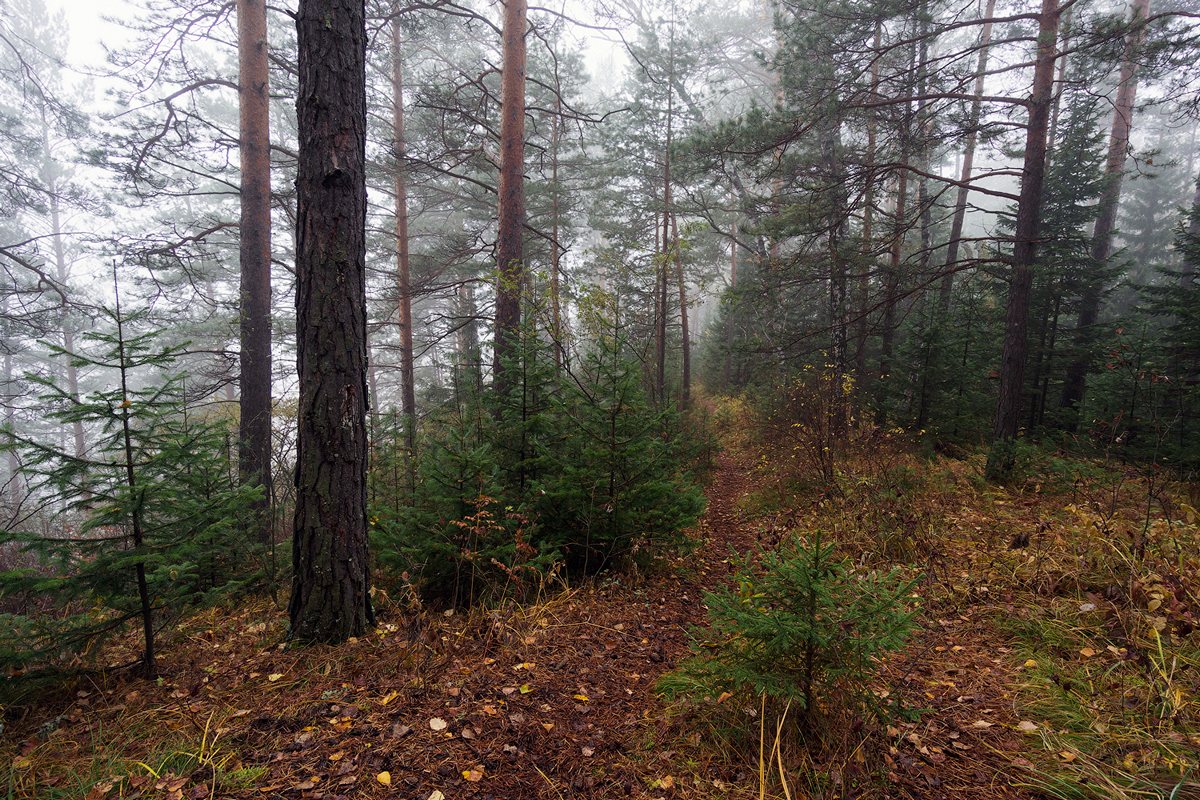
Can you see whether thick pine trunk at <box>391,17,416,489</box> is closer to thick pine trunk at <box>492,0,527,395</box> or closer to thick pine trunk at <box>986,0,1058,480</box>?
thick pine trunk at <box>492,0,527,395</box>

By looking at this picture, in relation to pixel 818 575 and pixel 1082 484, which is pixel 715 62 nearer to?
pixel 1082 484

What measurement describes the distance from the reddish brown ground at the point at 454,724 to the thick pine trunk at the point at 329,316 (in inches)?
18.0

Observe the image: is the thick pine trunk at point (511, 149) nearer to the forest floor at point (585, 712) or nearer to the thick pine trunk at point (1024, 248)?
the forest floor at point (585, 712)

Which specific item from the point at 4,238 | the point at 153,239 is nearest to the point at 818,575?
Result: the point at 153,239

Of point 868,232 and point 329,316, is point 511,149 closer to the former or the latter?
point 329,316

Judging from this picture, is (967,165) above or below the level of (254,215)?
above

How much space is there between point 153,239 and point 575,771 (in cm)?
910

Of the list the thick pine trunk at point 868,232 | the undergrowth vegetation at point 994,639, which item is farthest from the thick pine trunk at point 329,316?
the thick pine trunk at point 868,232

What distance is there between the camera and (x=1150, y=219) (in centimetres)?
2109

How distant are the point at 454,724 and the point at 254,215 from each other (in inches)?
316

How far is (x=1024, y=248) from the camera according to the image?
713 cm

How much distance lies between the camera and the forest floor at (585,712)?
2.07m

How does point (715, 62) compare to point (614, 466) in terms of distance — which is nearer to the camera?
point (614, 466)

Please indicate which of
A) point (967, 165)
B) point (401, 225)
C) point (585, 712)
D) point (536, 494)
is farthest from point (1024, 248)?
point (401, 225)
